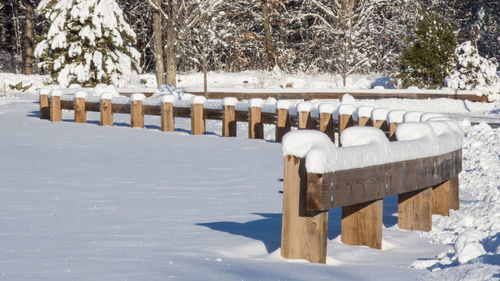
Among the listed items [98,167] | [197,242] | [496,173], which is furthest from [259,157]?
[197,242]

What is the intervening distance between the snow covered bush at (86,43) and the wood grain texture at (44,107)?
41.1ft

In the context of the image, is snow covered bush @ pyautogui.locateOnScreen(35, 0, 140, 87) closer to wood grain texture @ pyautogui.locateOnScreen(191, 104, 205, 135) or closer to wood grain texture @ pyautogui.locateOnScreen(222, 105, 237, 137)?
wood grain texture @ pyautogui.locateOnScreen(191, 104, 205, 135)

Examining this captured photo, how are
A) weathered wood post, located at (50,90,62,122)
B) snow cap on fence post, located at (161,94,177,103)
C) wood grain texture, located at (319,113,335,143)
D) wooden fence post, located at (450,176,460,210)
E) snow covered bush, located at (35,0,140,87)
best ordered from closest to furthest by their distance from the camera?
wooden fence post, located at (450,176,460,210) → wood grain texture, located at (319,113,335,143) → snow cap on fence post, located at (161,94,177,103) → weathered wood post, located at (50,90,62,122) → snow covered bush, located at (35,0,140,87)

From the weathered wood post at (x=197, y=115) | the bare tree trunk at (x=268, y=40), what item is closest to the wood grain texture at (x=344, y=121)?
the weathered wood post at (x=197, y=115)

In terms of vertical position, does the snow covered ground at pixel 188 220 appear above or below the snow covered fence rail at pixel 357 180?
below

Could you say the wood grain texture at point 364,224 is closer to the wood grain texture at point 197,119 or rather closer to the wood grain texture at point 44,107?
the wood grain texture at point 197,119

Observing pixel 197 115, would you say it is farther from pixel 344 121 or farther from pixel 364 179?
pixel 364 179

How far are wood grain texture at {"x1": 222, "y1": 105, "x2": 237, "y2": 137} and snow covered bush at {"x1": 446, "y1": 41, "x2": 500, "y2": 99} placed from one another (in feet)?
46.5

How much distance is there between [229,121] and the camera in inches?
580

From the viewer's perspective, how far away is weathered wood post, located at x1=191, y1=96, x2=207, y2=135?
1511 centimetres

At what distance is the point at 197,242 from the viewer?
5.83 metres

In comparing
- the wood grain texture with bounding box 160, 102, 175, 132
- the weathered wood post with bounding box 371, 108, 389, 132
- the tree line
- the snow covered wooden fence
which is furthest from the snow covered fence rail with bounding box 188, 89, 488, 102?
the snow covered wooden fence

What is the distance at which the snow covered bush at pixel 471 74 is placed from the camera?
2661 centimetres

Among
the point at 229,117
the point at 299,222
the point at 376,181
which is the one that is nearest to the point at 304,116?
the point at 229,117
